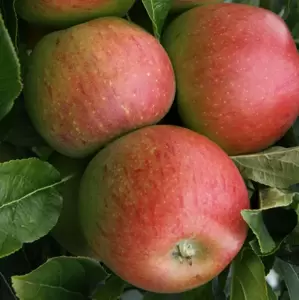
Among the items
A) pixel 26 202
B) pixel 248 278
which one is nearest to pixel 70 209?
pixel 26 202

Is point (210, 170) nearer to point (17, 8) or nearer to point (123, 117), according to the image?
point (123, 117)

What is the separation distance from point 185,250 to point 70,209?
0.46 ft

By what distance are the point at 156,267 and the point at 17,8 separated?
0.88ft

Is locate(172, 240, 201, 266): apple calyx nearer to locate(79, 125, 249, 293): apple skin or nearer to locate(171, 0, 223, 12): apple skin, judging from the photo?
locate(79, 125, 249, 293): apple skin

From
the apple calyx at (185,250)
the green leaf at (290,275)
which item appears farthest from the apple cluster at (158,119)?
the green leaf at (290,275)

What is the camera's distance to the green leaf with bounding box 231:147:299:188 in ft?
2.02

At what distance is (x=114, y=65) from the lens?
563 mm

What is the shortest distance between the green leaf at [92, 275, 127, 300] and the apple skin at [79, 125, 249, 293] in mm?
53

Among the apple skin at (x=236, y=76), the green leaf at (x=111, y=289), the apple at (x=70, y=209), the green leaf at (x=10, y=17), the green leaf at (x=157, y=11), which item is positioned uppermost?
the green leaf at (x=10, y=17)

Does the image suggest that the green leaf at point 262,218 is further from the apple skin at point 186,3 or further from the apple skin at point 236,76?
the apple skin at point 186,3

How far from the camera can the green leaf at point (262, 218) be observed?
542mm

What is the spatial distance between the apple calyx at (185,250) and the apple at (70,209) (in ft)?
0.42

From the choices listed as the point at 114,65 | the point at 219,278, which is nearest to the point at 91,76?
the point at 114,65

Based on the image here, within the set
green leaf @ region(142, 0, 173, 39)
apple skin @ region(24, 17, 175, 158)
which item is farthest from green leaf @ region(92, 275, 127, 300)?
green leaf @ region(142, 0, 173, 39)
